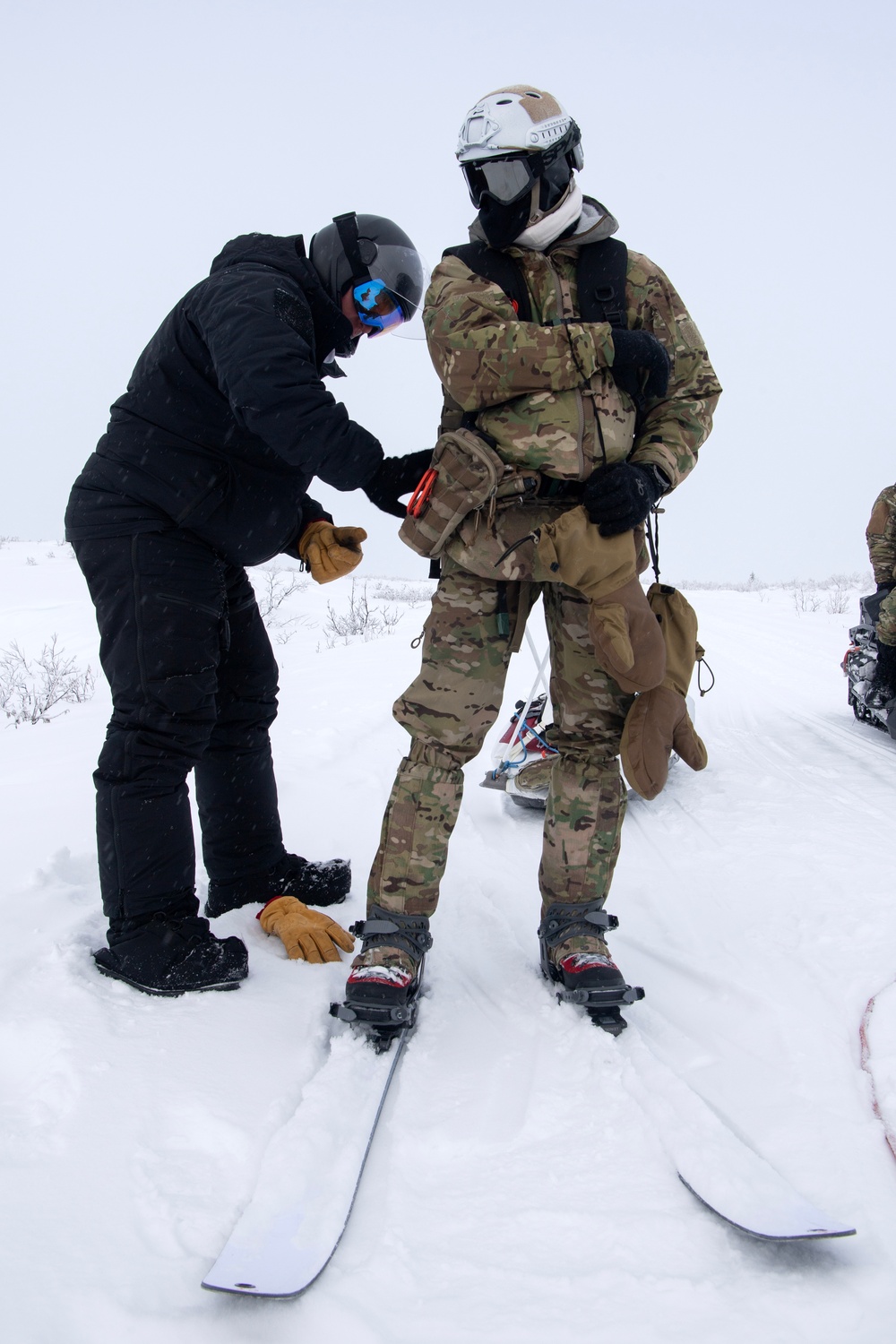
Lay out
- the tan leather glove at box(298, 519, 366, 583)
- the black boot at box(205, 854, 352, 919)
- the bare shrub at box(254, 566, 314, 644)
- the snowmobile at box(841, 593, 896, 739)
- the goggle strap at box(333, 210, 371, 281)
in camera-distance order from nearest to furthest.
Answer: the goggle strap at box(333, 210, 371, 281), the tan leather glove at box(298, 519, 366, 583), the black boot at box(205, 854, 352, 919), the snowmobile at box(841, 593, 896, 739), the bare shrub at box(254, 566, 314, 644)

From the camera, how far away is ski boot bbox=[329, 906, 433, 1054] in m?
1.71

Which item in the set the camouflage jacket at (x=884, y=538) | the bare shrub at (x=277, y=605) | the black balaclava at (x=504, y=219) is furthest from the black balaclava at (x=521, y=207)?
the bare shrub at (x=277, y=605)

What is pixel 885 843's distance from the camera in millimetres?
2969

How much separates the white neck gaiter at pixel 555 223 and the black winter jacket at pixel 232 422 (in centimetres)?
51

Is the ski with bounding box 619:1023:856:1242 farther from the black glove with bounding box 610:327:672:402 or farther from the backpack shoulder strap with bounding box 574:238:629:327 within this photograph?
the backpack shoulder strap with bounding box 574:238:629:327

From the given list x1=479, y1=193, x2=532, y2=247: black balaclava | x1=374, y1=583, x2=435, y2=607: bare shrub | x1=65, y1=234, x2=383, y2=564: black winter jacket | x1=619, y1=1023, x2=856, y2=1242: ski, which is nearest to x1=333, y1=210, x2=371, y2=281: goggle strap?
x1=65, y1=234, x2=383, y2=564: black winter jacket

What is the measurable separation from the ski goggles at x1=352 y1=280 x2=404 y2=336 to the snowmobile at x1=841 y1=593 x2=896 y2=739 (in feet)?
12.4

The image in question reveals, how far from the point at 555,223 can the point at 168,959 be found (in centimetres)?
199

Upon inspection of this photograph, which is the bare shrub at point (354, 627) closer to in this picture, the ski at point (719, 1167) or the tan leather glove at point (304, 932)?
the tan leather glove at point (304, 932)

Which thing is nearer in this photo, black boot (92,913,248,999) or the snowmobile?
black boot (92,913,248,999)

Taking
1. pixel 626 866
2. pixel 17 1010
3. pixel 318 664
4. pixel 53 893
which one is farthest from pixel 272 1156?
pixel 318 664

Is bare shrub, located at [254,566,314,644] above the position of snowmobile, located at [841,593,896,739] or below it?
below

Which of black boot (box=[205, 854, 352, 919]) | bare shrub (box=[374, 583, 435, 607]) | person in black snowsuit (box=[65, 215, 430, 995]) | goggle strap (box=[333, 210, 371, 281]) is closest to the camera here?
person in black snowsuit (box=[65, 215, 430, 995])

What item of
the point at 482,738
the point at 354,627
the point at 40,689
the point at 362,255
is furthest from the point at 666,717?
the point at 354,627
